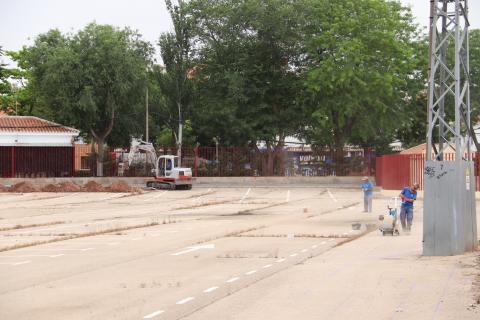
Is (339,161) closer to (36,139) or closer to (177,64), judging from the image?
(177,64)

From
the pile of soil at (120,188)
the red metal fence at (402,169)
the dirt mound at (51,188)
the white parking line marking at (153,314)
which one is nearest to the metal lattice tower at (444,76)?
the white parking line marking at (153,314)

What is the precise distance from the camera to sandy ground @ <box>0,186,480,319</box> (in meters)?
13.8

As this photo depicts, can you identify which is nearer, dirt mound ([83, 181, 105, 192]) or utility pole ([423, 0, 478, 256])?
utility pole ([423, 0, 478, 256])

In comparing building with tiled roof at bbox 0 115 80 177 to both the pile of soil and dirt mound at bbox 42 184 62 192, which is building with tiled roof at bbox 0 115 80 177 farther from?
the pile of soil

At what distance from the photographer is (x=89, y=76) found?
7125 cm

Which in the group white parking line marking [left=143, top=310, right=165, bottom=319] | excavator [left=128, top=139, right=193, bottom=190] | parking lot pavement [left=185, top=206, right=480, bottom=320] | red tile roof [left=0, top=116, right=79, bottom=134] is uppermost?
red tile roof [left=0, top=116, right=79, bottom=134]

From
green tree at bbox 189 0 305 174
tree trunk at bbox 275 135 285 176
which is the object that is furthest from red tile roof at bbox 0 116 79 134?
tree trunk at bbox 275 135 285 176

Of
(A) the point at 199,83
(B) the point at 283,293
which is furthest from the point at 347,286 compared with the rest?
(A) the point at 199,83

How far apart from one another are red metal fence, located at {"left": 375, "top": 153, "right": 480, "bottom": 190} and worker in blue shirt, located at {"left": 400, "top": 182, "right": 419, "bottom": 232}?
23140 millimetres

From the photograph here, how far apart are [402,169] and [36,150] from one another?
31301 millimetres

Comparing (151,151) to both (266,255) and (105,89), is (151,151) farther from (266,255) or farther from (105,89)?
(266,255)

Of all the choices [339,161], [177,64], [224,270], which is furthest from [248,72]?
[224,270]

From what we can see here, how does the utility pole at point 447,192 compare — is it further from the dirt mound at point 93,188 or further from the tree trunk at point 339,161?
the tree trunk at point 339,161

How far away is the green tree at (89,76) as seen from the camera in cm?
7138
